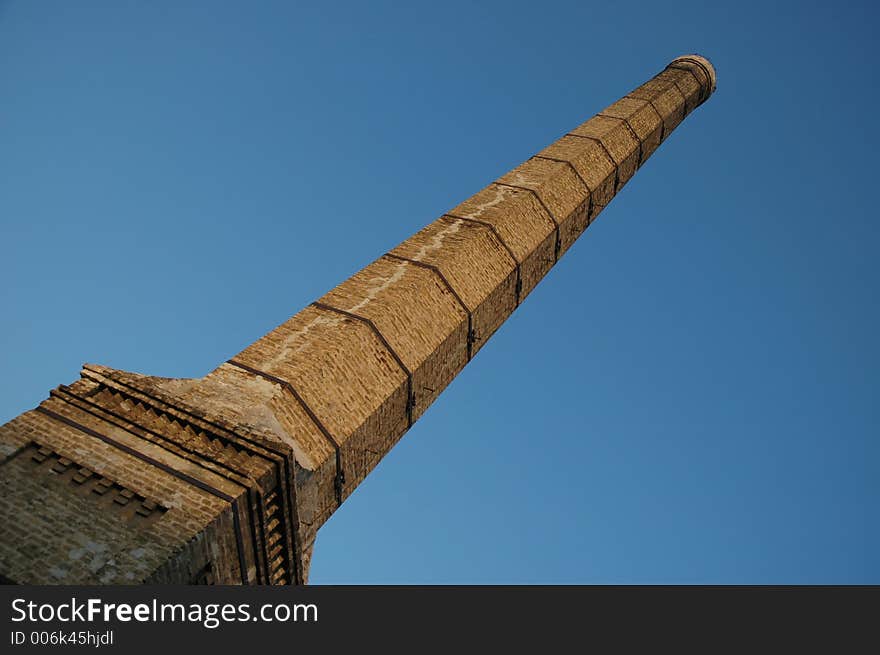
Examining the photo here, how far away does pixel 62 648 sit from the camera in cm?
391

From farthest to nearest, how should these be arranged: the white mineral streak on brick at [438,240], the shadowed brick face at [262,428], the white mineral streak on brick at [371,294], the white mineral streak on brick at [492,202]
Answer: the white mineral streak on brick at [492,202], the white mineral streak on brick at [438,240], the white mineral streak on brick at [371,294], the shadowed brick face at [262,428]

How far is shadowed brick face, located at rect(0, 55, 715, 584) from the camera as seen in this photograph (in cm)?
466

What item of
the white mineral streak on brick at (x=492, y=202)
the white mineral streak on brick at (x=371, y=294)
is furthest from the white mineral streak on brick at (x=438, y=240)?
the white mineral streak on brick at (x=492, y=202)

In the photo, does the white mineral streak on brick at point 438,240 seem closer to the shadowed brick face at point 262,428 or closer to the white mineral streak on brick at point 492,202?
the shadowed brick face at point 262,428

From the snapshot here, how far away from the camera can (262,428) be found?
6082 mm

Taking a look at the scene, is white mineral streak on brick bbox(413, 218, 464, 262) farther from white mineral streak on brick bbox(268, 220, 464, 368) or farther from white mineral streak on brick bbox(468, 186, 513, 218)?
white mineral streak on brick bbox(468, 186, 513, 218)

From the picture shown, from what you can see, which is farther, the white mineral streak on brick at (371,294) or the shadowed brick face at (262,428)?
the white mineral streak on brick at (371,294)

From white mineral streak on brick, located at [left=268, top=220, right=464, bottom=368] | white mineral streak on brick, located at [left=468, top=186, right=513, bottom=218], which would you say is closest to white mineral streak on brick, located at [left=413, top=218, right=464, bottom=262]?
white mineral streak on brick, located at [left=268, top=220, right=464, bottom=368]

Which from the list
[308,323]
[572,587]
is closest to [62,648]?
[572,587]

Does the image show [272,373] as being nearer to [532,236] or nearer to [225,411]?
[225,411]

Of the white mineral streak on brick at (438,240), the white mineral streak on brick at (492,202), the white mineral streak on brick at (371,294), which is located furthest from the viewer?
the white mineral streak on brick at (492,202)

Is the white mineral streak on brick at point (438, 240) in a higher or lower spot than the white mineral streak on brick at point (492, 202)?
lower

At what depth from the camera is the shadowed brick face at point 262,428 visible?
466 centimetres

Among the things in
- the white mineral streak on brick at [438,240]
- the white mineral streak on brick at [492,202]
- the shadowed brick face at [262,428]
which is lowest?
the shadowed brick face at [262,428]
